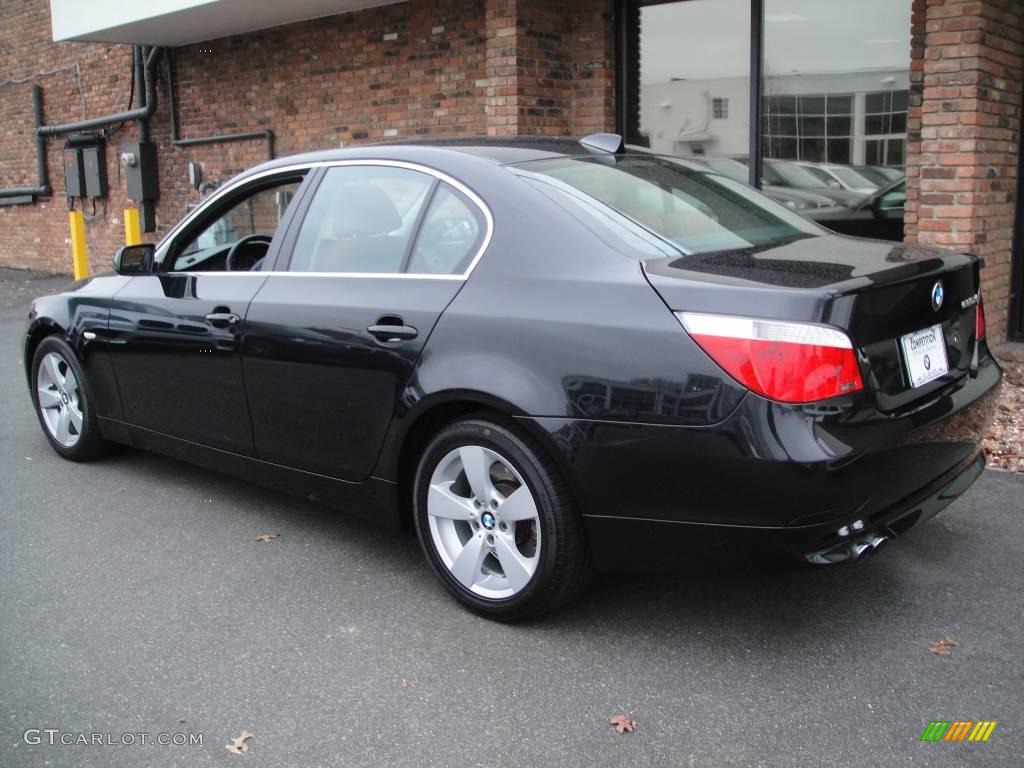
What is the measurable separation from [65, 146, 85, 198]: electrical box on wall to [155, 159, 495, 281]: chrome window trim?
1169cm

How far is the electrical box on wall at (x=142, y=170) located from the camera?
45.3 ft

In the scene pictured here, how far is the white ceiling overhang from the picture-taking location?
10602mm

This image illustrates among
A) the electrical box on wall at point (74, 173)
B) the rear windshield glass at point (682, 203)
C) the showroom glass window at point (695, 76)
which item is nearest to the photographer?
the rear windshield glass at point (682, 203)

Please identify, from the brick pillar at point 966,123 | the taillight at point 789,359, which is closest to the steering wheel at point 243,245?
the taillight at point 789,359

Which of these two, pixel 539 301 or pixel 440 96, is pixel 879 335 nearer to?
pixel 539 301

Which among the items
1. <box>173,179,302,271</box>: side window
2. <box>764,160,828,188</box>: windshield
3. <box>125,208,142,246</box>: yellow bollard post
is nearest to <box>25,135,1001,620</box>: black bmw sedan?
<box>173,179,302,271</box>: side window

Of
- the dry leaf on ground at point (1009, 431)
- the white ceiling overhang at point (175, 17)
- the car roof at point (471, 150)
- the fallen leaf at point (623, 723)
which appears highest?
the white ceiling overhang at point (175, 17)

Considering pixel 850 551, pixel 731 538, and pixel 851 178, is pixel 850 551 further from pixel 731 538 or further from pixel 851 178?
pixel 851 178

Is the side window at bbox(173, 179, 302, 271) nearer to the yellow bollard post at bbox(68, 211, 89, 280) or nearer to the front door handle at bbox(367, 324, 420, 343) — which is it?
the front door handle at bbox(367, 324, 420, 343)

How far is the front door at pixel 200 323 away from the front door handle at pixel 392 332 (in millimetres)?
795

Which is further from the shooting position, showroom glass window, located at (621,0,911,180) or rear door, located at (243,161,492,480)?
showroom glass window, located at (621,0,911,180)

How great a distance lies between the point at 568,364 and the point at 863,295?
876 mm

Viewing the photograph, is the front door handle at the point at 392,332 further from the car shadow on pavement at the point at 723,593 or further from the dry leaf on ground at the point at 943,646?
the dry leaf on ground at the point at 943,646

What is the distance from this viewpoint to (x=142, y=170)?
1380cm
